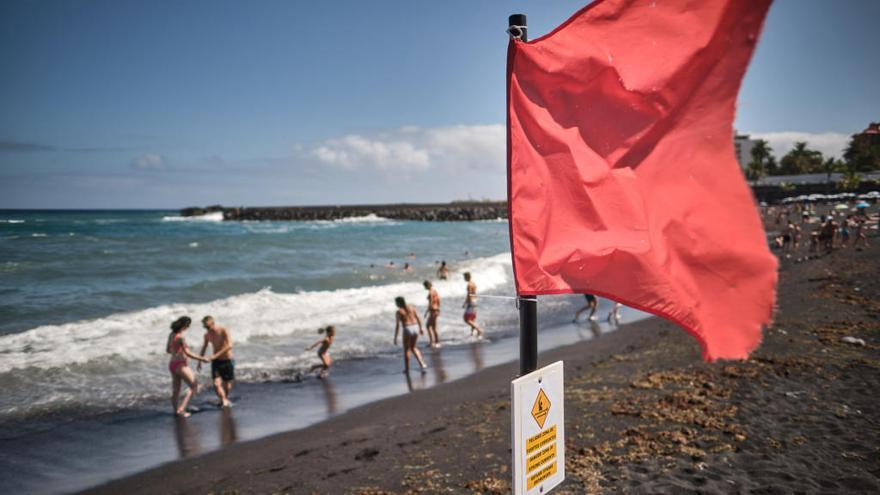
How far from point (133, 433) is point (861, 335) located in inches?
508

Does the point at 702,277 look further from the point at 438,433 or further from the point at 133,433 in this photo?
the point at 133,433

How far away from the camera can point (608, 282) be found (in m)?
2.66

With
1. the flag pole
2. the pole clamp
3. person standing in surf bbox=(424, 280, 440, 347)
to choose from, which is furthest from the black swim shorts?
the pole clamp

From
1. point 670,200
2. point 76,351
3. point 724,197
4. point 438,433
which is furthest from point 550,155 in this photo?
point 76,351

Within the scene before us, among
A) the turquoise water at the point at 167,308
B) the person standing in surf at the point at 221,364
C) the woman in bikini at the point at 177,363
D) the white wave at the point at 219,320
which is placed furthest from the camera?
the white wave at the point at 219,320

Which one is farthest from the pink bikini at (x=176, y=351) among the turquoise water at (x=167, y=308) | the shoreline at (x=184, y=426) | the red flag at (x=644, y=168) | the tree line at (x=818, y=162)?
the tree line at (x=818, y=162)

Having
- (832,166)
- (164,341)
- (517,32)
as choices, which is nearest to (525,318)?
(517,32)

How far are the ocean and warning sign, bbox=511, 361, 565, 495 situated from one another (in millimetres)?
6319

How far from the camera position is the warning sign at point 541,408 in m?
2.68

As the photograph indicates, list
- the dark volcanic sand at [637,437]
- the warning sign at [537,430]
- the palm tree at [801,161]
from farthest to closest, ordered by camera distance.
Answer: the palm tree at [801,161] < the dark volcanic sand at [637,437] < the warning sign at [537,430]

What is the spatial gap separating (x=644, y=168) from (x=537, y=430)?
1.49m

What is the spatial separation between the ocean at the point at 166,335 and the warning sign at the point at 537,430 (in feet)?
20.7

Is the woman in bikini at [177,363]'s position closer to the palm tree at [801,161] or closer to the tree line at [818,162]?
the tree line at [818,162]

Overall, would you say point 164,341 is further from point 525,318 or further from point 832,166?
point 832,166
